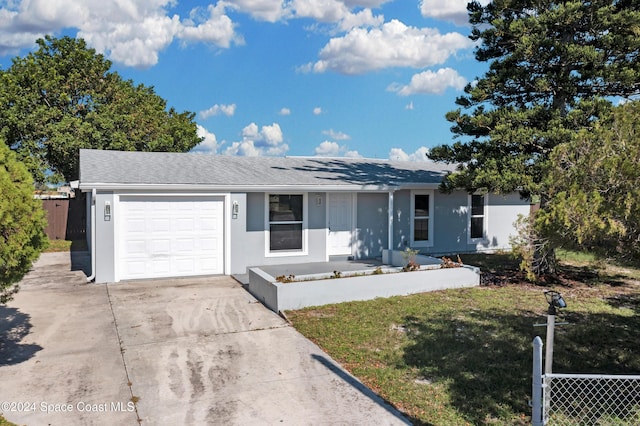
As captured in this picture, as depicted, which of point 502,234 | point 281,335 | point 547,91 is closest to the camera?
point 281,335

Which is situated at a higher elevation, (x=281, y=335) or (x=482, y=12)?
(x=482, y=12)

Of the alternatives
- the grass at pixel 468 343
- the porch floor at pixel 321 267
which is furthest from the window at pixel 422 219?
the grass at pixel 468 343

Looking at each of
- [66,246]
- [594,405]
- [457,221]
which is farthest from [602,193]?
[66,246]

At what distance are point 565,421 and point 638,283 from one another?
8.85m

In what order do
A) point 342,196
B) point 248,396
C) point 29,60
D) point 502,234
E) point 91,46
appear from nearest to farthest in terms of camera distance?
point 248,396 < point 342,196 < point 502,234 < point 29,60 < point 91,46

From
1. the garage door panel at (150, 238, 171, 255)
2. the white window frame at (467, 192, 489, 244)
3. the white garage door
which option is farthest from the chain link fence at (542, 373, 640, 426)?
the white window frame at (467, 192, 489, 244)

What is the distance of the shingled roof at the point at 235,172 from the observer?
11352 mm

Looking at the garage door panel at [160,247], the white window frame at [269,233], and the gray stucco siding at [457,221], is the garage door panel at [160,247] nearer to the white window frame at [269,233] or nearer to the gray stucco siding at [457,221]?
the white window frame at [269,233]

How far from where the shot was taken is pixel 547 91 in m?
11.6

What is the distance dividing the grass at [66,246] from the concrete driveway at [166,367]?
8544 mm

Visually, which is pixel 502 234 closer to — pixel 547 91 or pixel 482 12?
pixel 547 91

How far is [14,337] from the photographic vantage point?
23.5 ft

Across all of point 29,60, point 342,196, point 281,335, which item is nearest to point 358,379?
point 281,335

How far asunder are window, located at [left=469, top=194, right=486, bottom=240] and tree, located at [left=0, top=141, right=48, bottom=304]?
13.6m
